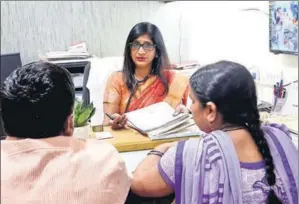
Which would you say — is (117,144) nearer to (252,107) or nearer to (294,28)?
(252,107)

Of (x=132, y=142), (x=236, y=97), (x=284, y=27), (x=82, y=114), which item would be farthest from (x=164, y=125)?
(x=284, y=27)

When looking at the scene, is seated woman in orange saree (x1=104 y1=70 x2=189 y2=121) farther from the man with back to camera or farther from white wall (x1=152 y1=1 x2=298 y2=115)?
the man with back to camera

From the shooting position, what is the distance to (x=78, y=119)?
1.19 m

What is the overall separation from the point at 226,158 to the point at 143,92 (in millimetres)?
1137

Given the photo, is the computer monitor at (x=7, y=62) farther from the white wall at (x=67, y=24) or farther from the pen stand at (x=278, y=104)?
the pen stand at (x=278, y=104)

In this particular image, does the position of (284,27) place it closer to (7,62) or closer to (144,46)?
(144,46)

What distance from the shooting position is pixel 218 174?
839 mm

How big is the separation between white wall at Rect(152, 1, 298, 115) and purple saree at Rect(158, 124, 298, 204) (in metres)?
0.87

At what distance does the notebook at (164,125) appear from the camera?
138 centimetres

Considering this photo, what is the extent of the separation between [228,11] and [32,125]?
161 centimetres

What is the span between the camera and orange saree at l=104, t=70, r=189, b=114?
6.28 feet

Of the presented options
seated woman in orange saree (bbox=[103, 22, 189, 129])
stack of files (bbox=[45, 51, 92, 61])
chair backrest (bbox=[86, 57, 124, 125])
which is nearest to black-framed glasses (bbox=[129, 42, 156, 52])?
seated woman in orange saree (bbox=[103, 22, 189, 129])

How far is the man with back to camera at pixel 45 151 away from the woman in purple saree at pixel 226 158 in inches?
6.4

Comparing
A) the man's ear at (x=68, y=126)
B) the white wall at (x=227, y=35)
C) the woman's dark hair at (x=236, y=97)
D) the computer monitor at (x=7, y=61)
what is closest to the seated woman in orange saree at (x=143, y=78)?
the white wall at (x=227, y=35)
